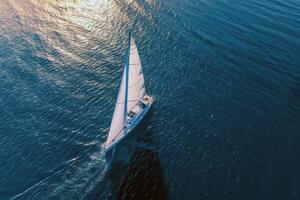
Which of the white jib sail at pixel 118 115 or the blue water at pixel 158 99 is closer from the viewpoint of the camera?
the blue water at pixel 158 99

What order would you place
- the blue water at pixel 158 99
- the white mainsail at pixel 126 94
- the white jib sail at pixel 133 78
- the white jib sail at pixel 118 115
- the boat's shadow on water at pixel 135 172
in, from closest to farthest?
the boat's shadow on water at pixel 135 172, the blue water at pixel 158 99, the white jib sail at pixel 118 115, the white mainsail at pixel 126 94, the white jib sail at pixel 133 78

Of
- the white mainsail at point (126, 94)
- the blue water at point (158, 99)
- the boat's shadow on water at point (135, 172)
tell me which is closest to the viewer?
the boat's shadow on water at point (135, 172)

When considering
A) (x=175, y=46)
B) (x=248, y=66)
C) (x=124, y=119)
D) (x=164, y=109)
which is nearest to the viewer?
(x=124, y=119)

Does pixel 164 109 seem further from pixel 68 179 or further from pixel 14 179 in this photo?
pixel 14 179

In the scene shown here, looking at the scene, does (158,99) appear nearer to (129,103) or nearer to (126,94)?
(129,103)

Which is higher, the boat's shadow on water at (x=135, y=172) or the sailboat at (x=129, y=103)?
the sailboat at (x=129, y=103)

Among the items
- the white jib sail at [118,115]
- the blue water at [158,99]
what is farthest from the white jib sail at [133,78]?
the blue water at [158,99]

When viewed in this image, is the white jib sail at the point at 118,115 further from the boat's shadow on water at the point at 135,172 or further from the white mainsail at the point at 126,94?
the boat's shadow on water at the point at 135,172

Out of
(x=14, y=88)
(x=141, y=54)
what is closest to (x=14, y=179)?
(x=14, y=88)
